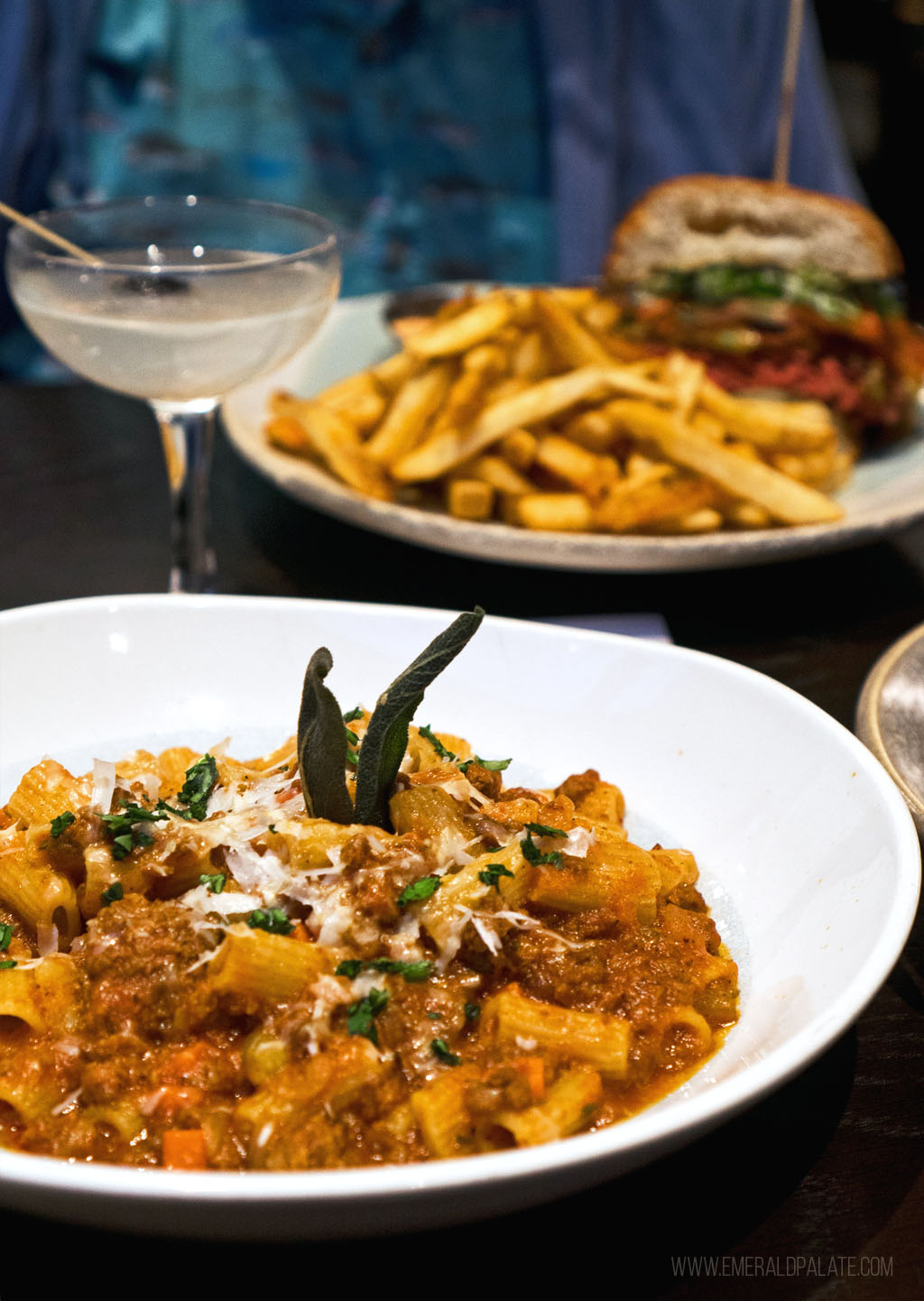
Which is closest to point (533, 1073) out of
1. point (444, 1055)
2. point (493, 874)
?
point (444, 1055)

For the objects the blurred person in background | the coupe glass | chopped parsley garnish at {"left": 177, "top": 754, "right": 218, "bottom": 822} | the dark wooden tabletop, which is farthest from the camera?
the blurred person in background

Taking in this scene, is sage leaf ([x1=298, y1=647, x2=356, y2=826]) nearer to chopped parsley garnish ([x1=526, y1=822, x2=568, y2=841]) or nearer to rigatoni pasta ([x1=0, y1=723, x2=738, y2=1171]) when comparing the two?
rigatoni pasta ([x1=0, y1=723, x2=738, y2=1171])

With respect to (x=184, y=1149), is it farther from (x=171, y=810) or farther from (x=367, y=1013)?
(x=171, y=810)

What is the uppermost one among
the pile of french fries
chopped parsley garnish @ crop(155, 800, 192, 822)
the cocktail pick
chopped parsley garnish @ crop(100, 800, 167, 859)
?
the cocktail pick

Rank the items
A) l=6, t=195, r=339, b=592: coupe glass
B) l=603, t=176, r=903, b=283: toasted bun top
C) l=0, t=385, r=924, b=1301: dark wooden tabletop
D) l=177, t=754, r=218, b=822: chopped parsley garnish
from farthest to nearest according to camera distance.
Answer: l=603, t=176, r=903, b=283: toasted bun top < l=6, t=195, r=339, b=592: coupe glass < l=177, t=754, r=218, b=822: chopped parsley garnish < l=0, t=385, r=924, b=1301: dark wooden tabletop

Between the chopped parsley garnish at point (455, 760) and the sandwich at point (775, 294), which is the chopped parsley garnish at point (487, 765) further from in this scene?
the sandwich at point (775, 294)

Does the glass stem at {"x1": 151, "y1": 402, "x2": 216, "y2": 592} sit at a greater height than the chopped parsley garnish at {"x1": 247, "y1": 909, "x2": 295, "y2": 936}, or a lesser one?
lesser

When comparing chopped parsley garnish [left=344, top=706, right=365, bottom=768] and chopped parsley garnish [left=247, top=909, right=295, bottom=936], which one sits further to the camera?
chopped parsley garnish [left=344, top=706, right=365, bottom=768]

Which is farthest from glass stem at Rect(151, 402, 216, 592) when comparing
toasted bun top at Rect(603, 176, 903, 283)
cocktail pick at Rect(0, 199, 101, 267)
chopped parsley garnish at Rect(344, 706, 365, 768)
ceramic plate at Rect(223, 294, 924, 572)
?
toasted bun top at Rect(603, 176, 903, 283)
